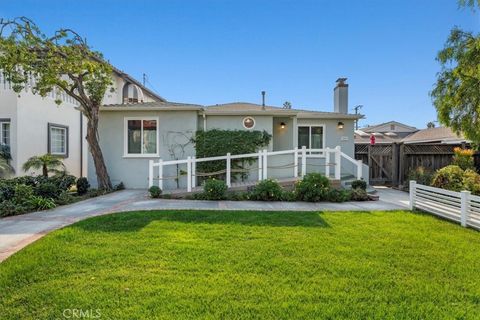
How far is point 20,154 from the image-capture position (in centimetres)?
1096

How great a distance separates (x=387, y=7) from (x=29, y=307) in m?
13.9

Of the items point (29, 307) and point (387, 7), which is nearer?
point (29, 307)

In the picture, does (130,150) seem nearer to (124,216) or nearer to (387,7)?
(124,216)

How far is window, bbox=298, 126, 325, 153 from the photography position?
13109 mm

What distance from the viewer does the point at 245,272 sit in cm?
355

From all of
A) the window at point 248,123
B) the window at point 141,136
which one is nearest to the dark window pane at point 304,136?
the window at point 248,123

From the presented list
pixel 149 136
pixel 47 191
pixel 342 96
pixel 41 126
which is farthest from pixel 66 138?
pixel 342 96

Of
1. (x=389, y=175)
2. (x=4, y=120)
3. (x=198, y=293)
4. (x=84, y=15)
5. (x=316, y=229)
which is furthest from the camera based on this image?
Answer: (x=389, y=175)

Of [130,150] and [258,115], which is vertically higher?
[258,115]

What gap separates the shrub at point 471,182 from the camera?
8789mm

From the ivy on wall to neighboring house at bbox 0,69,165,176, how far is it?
12.9 feet

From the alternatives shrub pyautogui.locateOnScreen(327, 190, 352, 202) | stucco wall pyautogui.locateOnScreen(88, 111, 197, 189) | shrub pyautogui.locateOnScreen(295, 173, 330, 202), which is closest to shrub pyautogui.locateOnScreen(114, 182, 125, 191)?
stucco wall pyautogui.locateOnScreen(88, 111, 197, 189)

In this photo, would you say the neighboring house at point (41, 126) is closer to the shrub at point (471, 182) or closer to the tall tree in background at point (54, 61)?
the tall tree in background at point (54, 61)

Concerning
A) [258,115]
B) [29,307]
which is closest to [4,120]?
[258,115]
